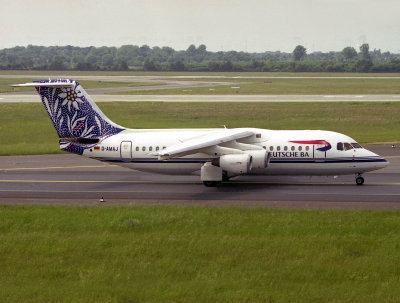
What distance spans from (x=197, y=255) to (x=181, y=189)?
12.7 metres

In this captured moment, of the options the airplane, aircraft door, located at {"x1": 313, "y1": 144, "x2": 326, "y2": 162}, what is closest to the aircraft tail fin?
the airplane

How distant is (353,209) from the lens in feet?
87.4

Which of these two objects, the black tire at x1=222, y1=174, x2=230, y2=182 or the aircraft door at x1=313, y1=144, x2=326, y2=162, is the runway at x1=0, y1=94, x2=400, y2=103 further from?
the aircraft door at x1=313, y1=144, x2=326, y2=162

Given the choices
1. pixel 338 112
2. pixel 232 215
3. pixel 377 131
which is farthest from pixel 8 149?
pixel 338 112

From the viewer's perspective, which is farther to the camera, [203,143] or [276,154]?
[276,154]

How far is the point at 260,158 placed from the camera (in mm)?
31703

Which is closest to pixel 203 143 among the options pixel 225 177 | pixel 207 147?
pixel 207 147

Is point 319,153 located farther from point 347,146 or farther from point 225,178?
point 225,178

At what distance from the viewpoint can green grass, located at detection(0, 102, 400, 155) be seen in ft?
181

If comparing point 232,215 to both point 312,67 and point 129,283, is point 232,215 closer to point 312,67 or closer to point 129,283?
point 129,283

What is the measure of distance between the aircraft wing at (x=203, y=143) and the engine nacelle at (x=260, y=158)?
1.07 meters

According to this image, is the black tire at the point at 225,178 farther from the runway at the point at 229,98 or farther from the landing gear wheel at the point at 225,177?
Result: the runway at the point at 229,98

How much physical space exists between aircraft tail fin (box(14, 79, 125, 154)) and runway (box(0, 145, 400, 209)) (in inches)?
91.6

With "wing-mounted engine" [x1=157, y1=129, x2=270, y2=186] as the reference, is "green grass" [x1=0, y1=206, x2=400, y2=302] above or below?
below
